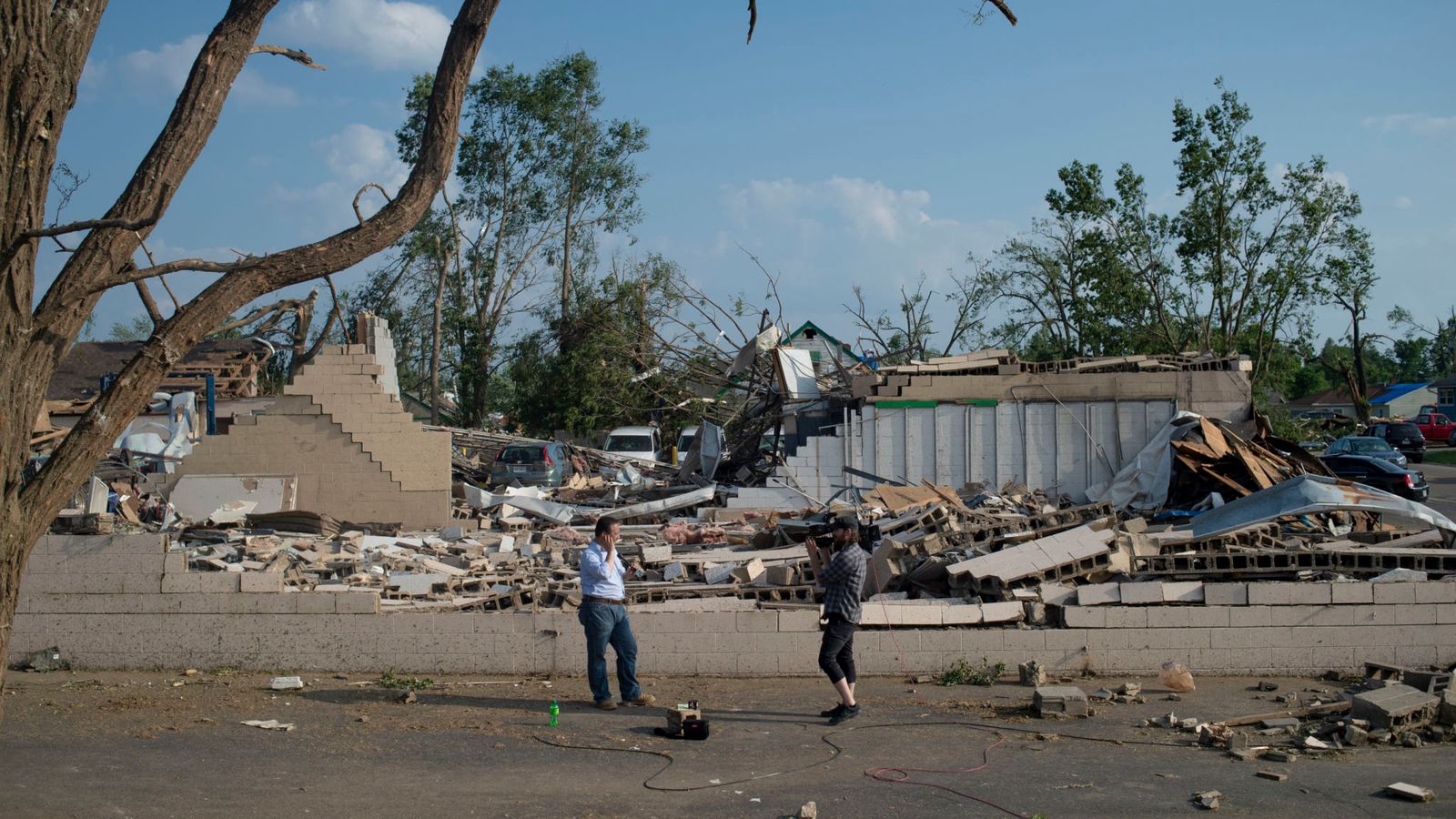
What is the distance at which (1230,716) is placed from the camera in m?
8.44

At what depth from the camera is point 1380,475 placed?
21.0 m

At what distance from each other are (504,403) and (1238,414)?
3567 centimetres

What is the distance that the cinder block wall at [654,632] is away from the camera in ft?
31.4

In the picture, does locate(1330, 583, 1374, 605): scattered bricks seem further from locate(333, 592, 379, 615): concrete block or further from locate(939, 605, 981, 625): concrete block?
locate(333, 592, 379, 615): concrete block

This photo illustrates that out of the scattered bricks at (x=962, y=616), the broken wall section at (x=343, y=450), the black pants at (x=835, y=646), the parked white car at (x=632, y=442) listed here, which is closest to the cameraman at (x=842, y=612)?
the black pants at (x=835, y=646)

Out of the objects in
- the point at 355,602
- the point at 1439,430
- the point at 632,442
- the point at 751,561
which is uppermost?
the point at 1439,430

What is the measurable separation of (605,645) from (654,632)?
1119 mm

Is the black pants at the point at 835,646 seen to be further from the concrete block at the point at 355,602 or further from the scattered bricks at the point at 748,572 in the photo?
the concrete block at the point at 355,602

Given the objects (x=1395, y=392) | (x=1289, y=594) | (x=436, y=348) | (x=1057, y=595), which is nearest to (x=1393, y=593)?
(x=1289, y=594)

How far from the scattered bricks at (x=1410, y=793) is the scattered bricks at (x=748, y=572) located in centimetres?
556

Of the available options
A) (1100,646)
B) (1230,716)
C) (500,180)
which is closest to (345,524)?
(1100,646)

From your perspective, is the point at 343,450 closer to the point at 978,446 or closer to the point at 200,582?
the point at 200,582

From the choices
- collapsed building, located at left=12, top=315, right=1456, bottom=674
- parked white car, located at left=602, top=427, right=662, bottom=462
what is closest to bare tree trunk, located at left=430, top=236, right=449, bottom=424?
parked white car, located at left=602, top=427, right=662, bottom=462

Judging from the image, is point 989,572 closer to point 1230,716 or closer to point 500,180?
point 1230,716
